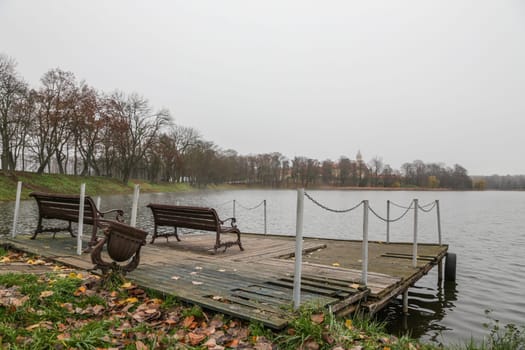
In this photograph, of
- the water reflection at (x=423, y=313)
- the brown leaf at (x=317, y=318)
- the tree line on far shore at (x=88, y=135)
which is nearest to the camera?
the brown leaf at (x=317, y=318)

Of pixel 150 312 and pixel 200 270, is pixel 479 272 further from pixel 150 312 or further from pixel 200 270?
pixel 150 312

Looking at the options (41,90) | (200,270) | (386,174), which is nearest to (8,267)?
(200,270)

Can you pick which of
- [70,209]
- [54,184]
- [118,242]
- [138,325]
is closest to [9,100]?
[54,184]

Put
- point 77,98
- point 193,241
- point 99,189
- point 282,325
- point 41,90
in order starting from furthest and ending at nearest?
point 99,189 → point 77,98 → point 41,90 → point 193,241 → point 282,325

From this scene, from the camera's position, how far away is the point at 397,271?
6.71 meters

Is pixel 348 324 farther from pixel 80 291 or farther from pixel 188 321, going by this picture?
pixel 80 291

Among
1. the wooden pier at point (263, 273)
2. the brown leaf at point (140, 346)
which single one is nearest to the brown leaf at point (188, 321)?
the wooden pier at point (263, 273)

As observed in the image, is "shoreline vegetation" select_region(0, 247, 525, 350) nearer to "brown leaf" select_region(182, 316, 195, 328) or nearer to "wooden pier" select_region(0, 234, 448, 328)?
"brown leaf" select_region(182, 316, 195, 328)

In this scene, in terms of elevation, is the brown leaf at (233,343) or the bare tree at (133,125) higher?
the bare tree at (133,125)

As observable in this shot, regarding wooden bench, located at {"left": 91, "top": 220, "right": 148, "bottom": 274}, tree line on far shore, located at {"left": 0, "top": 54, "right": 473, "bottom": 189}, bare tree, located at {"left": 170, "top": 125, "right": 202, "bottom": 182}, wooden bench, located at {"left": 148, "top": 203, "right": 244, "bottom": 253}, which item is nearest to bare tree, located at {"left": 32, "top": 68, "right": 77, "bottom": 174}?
tree line on far shore, located at {"left": 0, "top": 54, "right": 473, "bottom": 189}

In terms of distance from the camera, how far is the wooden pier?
14.3 ft

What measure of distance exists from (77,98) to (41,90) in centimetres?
366

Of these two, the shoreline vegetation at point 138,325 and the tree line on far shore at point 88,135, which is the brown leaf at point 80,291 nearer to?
the shoreline vegetation at point 138,325

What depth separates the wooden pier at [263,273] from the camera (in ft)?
14.3
